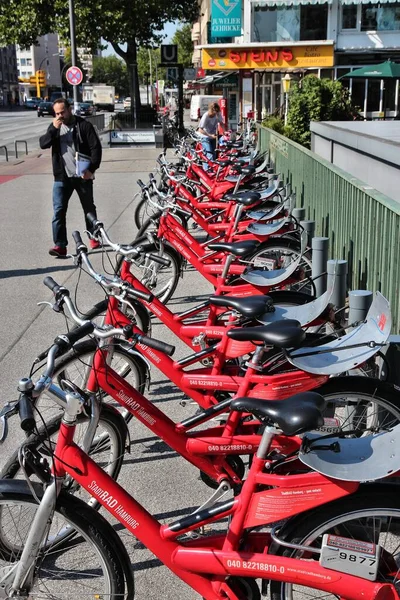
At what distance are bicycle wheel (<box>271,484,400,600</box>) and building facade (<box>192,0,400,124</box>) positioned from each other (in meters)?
33.1

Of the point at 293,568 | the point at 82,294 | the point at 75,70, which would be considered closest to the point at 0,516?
the point at 293,568

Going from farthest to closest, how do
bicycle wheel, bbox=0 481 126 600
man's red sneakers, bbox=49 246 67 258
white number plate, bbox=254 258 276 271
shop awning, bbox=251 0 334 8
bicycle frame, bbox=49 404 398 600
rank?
1. shop awning, bbox=251 0 334 8
2. man's red sneakers, bbox=49 246 67 258
3. white number plate, bbox=254 258 276 271
4. bicycle wheel, bbox=0 481 126 600
5. bicycle frame, bbox=49 404 398 600

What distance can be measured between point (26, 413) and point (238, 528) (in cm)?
82

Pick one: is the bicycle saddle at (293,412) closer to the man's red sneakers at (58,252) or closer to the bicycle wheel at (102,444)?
the bicycle wheel at (102,444)

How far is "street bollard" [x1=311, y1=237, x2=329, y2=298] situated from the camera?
570 cm

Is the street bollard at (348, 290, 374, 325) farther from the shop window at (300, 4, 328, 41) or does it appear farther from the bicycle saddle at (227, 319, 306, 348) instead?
the shop window at (300, 4, 328, 41)

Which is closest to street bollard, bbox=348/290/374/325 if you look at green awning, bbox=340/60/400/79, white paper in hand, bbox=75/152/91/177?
white paper in hand, bbox=75/152/91/177

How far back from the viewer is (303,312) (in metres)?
4.00

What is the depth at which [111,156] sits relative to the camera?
941 inches

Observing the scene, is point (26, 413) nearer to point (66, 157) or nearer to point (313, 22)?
point (66, 157)

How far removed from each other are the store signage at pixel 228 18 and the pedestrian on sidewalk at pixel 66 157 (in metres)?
26.2

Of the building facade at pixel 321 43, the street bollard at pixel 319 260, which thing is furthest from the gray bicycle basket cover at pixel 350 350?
the building facade at pixel 321 43

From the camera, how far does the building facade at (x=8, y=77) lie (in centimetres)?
12231

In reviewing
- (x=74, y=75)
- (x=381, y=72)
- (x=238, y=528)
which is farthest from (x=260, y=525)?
(x=381, y=72)
